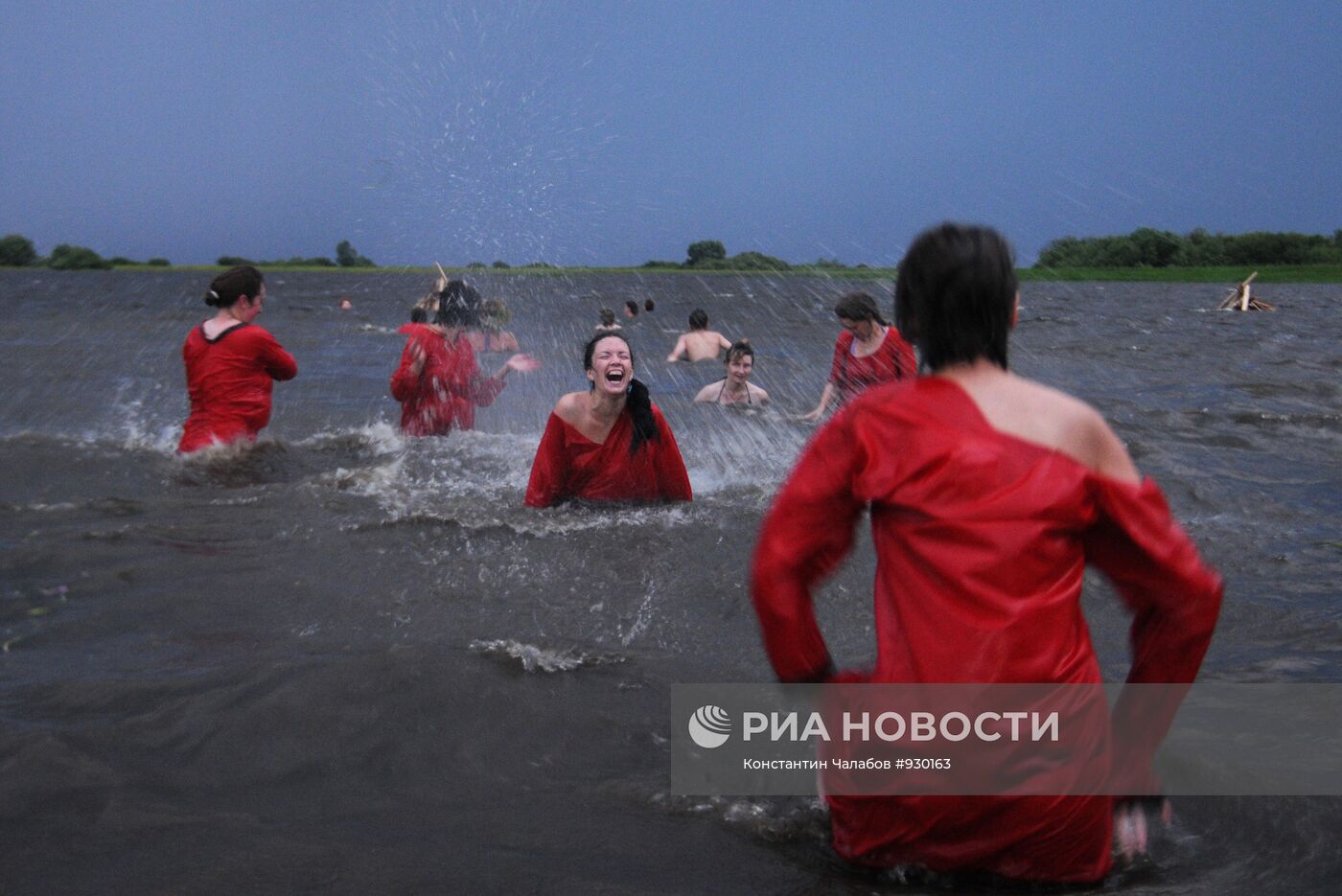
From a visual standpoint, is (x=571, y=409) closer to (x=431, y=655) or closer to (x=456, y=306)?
(x=431, y=655)

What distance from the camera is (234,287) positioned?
29.0 feet

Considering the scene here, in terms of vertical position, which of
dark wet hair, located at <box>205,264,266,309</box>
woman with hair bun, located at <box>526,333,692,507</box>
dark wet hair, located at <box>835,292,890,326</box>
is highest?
dark wet hair, located at <box>205,264,266,309</box>

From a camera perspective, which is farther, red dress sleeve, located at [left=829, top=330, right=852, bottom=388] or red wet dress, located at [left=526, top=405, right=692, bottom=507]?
red dress sleeve, located at [left=829, top=330, right=852, bottom=388]

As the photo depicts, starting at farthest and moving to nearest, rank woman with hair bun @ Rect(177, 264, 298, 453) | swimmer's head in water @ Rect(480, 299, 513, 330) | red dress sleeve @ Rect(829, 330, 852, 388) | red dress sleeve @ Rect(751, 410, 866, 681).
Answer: swimmer's head in water @ Rect(480, 299, 513, 330), red dress sleeve @ Rect(829, 330, 852, 388), woman with hair bun @ Rect(177, 264, 298, 453), red dress sleeve @ Rect(751, 410, 866, 681)

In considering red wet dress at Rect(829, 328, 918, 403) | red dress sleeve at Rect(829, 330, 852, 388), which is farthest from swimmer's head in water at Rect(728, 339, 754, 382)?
red wet dress at Rect(829, 328, 918, 403)

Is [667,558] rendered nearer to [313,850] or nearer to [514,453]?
[313,850]

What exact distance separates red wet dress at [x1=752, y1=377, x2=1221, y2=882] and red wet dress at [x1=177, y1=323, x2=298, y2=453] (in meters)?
7.25

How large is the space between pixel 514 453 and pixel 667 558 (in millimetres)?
4427

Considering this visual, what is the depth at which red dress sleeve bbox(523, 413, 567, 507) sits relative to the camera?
7.31m

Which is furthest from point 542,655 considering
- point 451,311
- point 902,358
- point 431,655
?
point 451,311

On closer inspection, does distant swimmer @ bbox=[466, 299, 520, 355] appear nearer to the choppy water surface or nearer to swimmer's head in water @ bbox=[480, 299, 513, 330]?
swimmer's head in water @ bbox=[480, 299, 513, 330]

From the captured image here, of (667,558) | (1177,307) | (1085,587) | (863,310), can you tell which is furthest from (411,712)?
(1177,307)

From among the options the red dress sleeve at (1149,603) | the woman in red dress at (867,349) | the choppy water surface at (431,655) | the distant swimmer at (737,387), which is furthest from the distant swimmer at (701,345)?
the red dress sleeve at (1149,603)

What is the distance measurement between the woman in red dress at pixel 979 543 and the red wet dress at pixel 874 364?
675cm
